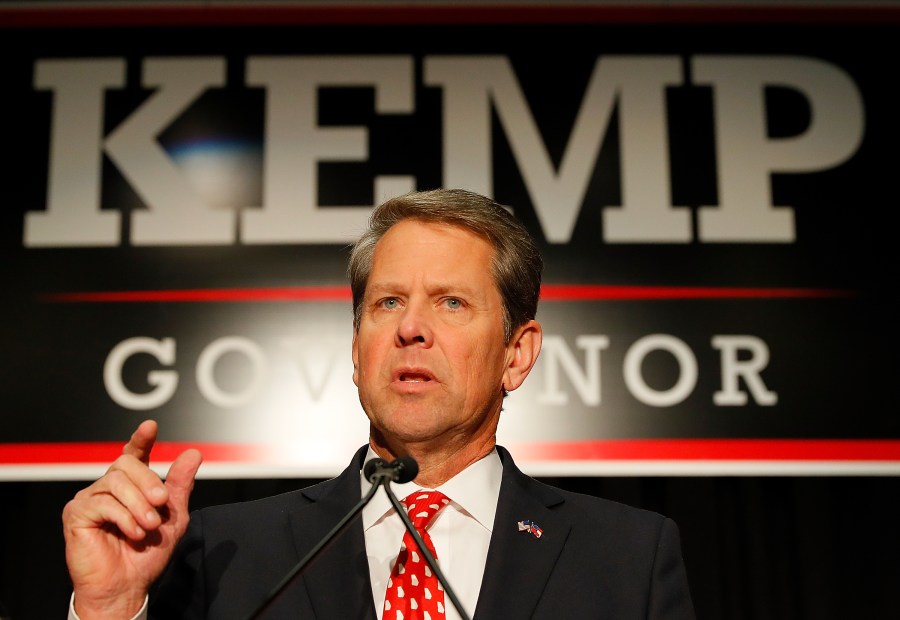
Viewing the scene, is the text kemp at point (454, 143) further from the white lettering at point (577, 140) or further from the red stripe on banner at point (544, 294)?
the red stripe on banner at point (544, 294)

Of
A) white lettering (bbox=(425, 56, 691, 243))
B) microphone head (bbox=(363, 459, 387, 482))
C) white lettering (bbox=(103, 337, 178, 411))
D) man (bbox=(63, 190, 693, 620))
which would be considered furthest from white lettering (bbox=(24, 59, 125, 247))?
microphone head (bbox=(363, 459, 387, 482))

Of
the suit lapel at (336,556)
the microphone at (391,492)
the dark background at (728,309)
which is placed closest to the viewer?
the microphone at (391,492)

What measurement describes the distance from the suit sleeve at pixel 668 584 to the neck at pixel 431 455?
0.35m

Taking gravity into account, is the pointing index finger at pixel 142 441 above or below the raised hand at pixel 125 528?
above

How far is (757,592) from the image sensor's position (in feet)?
9.18

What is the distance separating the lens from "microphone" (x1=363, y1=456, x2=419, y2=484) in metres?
1.28

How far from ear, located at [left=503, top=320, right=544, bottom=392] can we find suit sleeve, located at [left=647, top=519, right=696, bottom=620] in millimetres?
378

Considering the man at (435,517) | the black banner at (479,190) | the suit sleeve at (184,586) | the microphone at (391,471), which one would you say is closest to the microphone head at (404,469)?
the microphone at (391,471)

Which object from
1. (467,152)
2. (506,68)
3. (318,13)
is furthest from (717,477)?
(318,13)

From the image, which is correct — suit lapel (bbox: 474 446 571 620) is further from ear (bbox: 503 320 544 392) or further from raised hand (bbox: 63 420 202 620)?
raised hand (bbox: 63 420 202 620)

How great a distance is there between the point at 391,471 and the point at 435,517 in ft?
1.23

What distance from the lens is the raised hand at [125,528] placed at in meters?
1.28

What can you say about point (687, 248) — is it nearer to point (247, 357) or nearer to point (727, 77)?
point (727, 77)

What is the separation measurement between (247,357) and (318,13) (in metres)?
1.15
